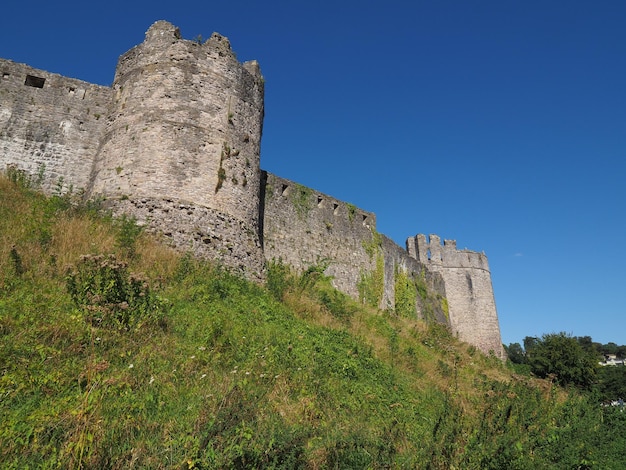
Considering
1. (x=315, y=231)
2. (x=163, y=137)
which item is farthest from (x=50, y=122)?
(x=315, y=231)

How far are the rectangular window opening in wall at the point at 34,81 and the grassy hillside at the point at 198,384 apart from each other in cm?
395

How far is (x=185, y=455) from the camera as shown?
135 inches

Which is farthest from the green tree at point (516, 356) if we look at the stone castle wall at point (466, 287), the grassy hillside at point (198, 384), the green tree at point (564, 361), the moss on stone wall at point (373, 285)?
the grassy hillside at point (198, 384)

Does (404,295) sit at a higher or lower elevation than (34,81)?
lower

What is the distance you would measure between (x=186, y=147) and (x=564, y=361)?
2242 centimetres

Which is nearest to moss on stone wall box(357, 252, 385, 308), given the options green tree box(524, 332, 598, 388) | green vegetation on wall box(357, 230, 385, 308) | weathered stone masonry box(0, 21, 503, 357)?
green vegetation on wall box(357, 230, 385, 308)

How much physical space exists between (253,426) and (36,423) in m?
1.90

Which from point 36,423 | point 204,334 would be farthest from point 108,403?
point 204,334

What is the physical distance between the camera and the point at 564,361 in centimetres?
2189

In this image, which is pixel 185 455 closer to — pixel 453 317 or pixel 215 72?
pixel 215 72

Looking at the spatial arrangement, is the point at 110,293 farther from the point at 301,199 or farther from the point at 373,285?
the point at 373,285

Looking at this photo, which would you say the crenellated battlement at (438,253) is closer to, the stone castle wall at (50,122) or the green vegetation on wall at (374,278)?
the green vegetation on wall at (374,278)

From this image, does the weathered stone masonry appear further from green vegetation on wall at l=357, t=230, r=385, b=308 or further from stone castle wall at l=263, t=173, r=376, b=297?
green vegetation on wall at l=357, t=230, r=385, b=308

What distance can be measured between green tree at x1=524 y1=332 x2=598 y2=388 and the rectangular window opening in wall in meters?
25.2
